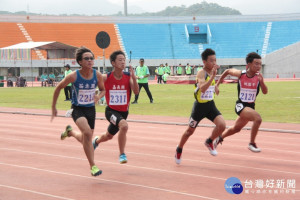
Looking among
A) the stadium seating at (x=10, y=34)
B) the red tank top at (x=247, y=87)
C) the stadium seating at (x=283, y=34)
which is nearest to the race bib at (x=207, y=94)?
the red tank top at (x=247, y=87)

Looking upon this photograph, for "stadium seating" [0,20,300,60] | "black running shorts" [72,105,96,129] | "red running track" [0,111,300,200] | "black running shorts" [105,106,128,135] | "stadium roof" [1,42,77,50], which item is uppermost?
"stadium seating" [0,20,300,60]

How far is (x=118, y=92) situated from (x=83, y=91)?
2.27ft

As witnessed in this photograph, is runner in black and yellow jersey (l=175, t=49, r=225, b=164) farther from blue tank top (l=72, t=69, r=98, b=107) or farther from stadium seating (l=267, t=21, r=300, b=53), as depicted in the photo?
stadium seating (l=267, t=21, r=300, b=53)

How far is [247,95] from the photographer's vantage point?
9.01 meters

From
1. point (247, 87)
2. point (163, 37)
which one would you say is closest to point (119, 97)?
point (247, 87)

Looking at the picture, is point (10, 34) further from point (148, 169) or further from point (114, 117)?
point (148, 169)

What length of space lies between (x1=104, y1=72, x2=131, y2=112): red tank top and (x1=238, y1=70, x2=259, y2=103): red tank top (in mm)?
2149

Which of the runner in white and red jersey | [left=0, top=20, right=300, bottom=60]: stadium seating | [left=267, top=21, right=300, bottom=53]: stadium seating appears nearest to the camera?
the runner in white and red jersey

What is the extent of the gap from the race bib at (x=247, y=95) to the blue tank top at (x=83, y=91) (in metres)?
2.83

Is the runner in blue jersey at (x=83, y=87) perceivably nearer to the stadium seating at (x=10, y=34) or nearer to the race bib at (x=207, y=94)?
the race bib at (x=207, y=94)

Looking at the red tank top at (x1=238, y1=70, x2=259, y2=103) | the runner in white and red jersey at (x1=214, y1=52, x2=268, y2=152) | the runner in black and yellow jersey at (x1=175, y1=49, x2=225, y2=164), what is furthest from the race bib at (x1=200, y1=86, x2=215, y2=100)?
the red tank top at (x1=238, y1=70, x2=259, y2=103)

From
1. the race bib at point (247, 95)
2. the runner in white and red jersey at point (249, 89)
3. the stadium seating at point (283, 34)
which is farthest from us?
the stadium seating at point (283, 34)

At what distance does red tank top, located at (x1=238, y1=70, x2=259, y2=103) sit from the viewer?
8.91 metres

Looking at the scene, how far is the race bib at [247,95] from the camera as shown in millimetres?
8953
